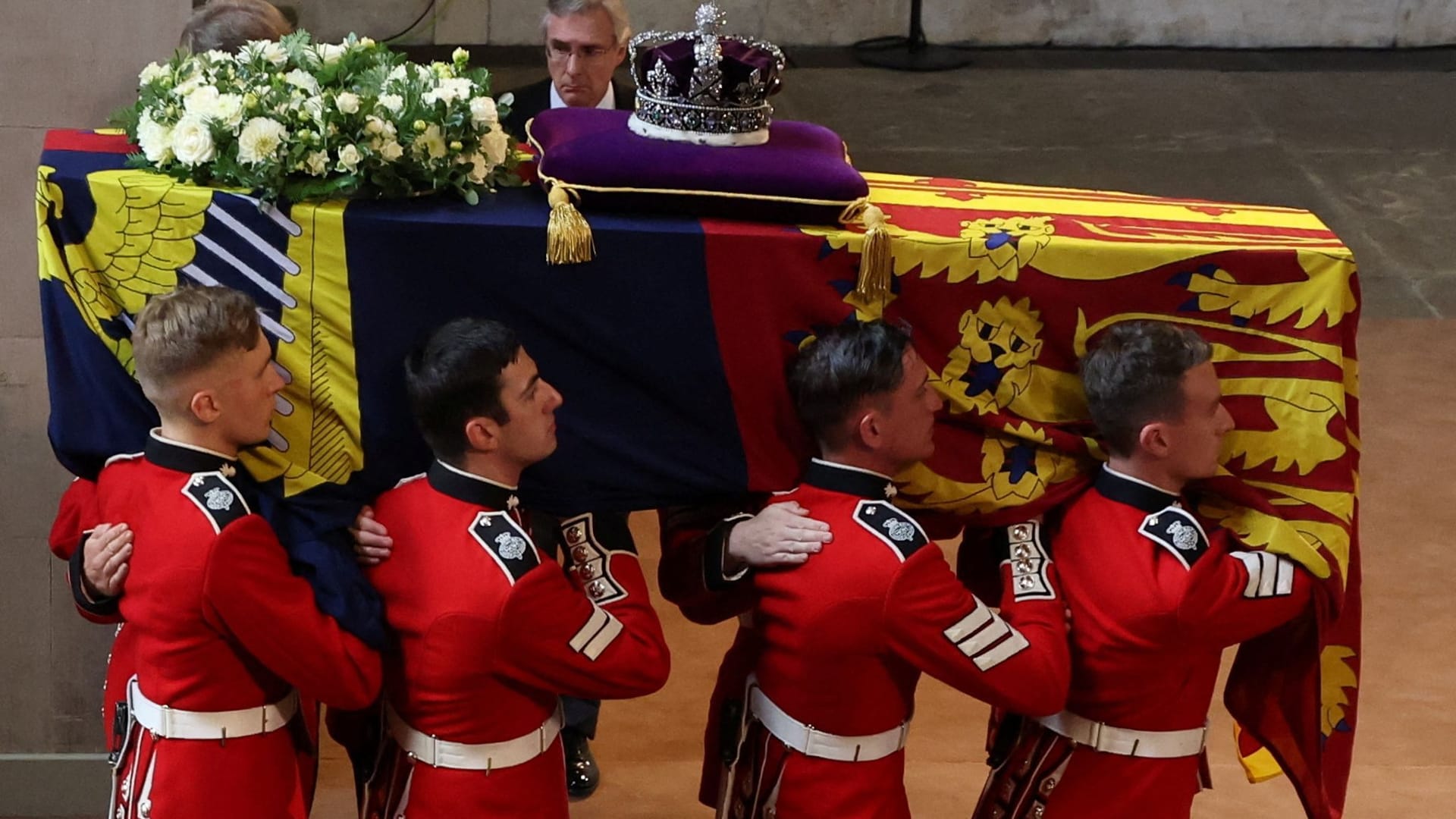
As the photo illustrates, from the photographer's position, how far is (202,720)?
100 inches

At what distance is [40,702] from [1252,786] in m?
2.69

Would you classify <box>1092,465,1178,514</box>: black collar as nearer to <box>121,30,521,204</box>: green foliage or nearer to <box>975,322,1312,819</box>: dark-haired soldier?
<box>975,322,1312,819</box>: dark-haired soldier

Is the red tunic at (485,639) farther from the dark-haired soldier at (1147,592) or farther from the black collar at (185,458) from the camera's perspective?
the dark-haired soldier at (1147,592)

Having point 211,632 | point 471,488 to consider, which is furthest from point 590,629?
point 211,632

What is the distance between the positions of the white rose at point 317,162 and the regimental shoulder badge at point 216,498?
1.57 feet

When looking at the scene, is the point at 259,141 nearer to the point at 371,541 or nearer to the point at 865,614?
the point at 371,541

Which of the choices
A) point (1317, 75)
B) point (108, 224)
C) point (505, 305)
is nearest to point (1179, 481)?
point (505, 305)

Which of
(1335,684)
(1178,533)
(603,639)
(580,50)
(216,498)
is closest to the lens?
(216,498)

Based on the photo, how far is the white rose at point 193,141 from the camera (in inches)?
98.7

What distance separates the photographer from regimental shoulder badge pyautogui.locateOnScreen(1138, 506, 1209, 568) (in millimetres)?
2650

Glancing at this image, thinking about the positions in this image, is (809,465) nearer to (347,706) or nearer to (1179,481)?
(1179,481)

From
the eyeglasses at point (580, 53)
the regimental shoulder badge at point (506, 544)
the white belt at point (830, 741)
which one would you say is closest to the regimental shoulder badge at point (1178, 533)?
the white belt at point (830, 741)

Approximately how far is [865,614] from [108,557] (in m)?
1.14

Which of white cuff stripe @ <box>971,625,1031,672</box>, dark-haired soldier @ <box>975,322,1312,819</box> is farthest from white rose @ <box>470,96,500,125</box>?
white cuff stripe @ <box>971,625,1031,672</box>
